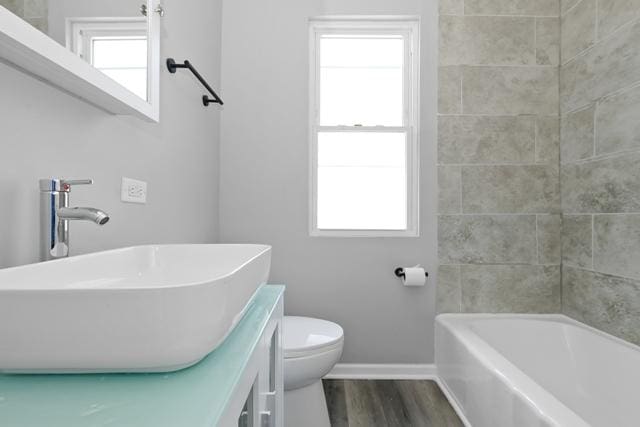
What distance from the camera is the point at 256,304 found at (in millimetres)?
917

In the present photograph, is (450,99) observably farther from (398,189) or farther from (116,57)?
(116,57)

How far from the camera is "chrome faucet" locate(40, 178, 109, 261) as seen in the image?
77cm

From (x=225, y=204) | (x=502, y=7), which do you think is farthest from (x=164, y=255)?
(x=502, y=7)

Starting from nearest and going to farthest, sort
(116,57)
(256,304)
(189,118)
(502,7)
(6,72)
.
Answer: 1. (6,72)
2. (256,304)
3. (116,57)
4. (189,118)
5. (502,7)

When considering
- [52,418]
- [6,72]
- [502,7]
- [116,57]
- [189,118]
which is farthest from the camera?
[502,7]

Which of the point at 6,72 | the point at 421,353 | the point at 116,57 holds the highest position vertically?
the point at 116,57

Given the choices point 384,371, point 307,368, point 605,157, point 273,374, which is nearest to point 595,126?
point 605,157

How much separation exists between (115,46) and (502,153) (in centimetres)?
206

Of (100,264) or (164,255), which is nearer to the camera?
(100,264)

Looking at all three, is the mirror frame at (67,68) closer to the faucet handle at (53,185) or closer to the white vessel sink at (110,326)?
the faucet handle at (53,185)

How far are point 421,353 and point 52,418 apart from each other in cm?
214

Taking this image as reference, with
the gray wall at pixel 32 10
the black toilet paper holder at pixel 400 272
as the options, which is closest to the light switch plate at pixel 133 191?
the gray wall at pixel 32 10

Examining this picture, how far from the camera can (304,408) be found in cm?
162

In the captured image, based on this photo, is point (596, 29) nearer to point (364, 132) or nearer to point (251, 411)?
point (364, 132)
